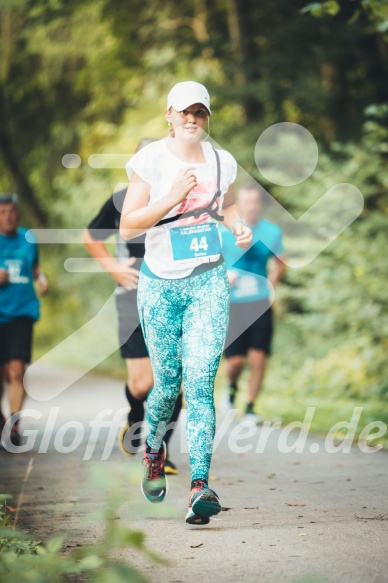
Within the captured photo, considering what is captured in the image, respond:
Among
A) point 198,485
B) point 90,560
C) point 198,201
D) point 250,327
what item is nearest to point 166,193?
point 198,201

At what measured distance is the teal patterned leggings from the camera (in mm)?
4891

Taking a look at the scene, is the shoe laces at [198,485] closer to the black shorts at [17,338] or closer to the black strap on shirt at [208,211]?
the black strap on shirt at [208,211]

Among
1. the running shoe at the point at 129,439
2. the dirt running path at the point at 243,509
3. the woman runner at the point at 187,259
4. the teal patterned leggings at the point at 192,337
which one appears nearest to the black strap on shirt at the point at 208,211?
the woman runner at the point at 187,259

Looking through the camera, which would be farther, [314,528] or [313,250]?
[313,250]

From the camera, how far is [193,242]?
16.2 feet

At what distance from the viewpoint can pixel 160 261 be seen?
16.4ft

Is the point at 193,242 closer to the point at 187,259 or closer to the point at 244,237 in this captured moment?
the point at 187,259

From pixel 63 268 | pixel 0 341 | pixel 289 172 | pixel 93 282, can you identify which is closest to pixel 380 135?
pixel 289 172

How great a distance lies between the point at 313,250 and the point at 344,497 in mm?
7924

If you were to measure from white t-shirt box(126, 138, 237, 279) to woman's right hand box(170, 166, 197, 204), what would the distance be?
0.16 metres

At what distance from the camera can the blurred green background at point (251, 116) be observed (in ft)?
38.7

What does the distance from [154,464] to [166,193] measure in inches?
56.1

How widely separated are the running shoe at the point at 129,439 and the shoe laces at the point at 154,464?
1.21m

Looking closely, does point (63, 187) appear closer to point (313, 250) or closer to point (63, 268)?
point (63, 268)
